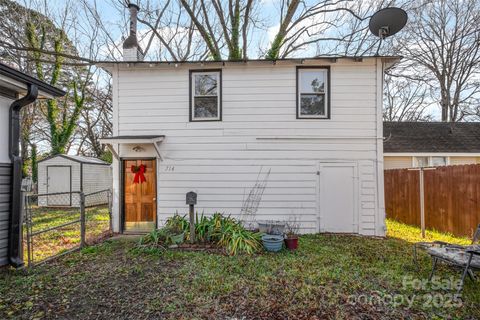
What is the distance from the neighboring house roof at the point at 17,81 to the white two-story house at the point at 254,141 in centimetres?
207

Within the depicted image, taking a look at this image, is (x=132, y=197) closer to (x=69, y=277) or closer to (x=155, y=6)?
(x=69, y=277)

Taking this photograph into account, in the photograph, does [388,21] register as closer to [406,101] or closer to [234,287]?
[234,287]

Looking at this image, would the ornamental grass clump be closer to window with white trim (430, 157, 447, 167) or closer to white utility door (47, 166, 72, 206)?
white utility door (47, 166, 72, 206)

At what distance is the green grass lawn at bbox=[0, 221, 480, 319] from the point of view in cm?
334

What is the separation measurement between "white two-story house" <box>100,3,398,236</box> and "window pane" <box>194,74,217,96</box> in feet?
0.09

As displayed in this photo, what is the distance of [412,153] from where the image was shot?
39.5ft

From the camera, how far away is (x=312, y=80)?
7.32 meters

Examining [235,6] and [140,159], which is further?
[235,6]

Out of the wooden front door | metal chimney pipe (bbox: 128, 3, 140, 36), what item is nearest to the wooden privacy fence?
the wooden front door

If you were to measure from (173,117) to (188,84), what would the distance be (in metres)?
1.01

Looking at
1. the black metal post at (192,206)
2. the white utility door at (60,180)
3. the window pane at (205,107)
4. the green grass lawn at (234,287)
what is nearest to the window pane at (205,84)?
the window pane at (205,107)

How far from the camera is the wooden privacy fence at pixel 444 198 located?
6.31 meters

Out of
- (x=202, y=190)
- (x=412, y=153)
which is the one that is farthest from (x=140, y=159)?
(x=412, y=153)

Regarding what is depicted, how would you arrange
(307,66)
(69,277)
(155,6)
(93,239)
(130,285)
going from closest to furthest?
(130,285)
(69,277)
(93,239)
(307,66)
(155,6)
